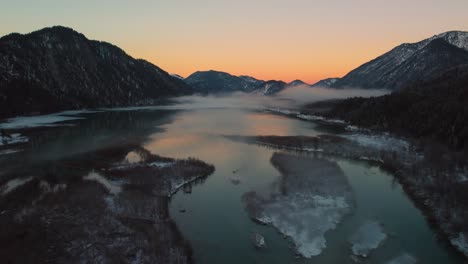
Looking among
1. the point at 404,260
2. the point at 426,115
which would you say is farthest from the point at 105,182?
the point at 426,115

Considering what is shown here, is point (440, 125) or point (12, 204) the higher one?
point (440, 125)

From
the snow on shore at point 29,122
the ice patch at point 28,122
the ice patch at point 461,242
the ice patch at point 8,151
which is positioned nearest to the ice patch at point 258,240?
the ice patch at point 461,242

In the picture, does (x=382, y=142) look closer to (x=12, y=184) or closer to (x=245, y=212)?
(x=245, y=212)

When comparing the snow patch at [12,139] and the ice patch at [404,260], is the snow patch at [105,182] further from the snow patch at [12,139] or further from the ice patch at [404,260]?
the snow patch at [12,139]

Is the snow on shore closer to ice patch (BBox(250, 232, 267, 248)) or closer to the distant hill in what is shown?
ice patch (BBox(250, 232, 267, 248))

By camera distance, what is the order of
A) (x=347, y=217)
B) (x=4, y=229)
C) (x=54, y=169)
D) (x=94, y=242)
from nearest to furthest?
1. (x=94, y=242)
2. (x=4, y=229)
3. (x=347, y=217)
4. (x=54, y=169)

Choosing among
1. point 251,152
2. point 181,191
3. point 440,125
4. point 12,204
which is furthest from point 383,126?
point 12,204

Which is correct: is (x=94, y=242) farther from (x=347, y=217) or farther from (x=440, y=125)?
(x=440, y=125)

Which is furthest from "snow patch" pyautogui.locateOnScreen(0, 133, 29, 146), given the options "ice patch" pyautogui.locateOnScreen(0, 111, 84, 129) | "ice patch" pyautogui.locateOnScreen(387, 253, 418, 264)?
"ice patch" pyautogui.locateOnScreen(387, 253, 418, 264)
